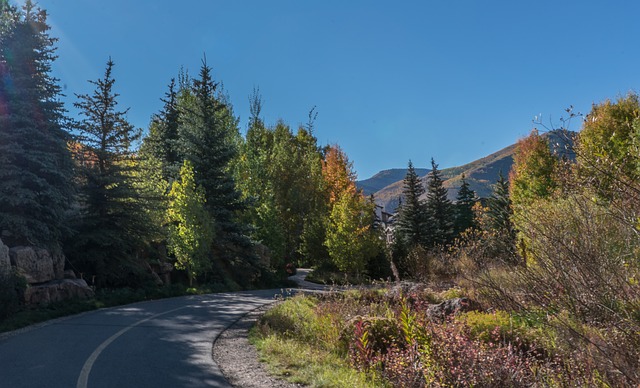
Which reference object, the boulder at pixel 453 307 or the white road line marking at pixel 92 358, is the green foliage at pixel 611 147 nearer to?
the boulder at pixel 453 307

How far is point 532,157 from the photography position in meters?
26.7

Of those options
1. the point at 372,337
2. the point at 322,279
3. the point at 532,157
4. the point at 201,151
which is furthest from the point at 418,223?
the point at 372,337

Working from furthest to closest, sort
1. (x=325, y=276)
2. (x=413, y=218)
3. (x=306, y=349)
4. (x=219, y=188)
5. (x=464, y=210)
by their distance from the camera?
1. (x=464, y=210)
2. (x=413, y=218)
3. (x=325, y=276)
4. (x=219, y=188)
5. (x=306, y=349)

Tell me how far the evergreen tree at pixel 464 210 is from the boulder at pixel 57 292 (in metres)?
42.0

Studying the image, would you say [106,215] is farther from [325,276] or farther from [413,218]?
[413,218]

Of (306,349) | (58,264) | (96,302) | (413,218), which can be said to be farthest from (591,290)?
(413,218)

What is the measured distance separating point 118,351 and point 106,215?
13235 millimetres

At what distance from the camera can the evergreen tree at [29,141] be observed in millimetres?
15000

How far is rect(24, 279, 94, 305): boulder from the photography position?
1330 cm

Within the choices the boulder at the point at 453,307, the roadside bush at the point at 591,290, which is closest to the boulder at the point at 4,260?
the boulder at the point at 453,307

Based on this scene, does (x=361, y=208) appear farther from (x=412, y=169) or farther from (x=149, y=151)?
(x=149, y=151)

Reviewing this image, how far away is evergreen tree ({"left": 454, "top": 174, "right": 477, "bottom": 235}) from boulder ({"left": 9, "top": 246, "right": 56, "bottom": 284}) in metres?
43.0

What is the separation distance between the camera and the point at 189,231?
2105cm

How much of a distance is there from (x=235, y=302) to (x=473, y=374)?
12.5 metres
